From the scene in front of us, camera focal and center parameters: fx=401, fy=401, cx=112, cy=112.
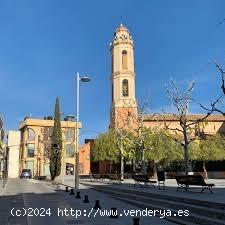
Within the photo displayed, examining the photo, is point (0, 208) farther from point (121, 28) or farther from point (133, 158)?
point (121, 28)

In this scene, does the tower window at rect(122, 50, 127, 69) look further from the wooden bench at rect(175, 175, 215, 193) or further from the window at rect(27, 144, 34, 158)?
the wooden bench at rect(175, 175, 215, 193)

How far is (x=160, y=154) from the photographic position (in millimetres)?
55938

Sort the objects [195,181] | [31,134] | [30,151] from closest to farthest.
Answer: [195,181]
[30,151]
[31,134]

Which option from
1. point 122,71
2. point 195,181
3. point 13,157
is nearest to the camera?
point 195,181

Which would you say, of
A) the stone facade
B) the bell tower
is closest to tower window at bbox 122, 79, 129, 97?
the bell tower

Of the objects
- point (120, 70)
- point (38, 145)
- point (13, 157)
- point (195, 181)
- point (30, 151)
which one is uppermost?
point (120, 70)

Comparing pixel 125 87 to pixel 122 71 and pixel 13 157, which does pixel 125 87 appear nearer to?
pixel 122 71

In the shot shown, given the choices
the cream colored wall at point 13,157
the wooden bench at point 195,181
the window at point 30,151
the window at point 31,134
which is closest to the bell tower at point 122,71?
the window at point 30,151

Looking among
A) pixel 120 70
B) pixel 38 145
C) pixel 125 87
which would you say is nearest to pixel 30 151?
pixel 38 145

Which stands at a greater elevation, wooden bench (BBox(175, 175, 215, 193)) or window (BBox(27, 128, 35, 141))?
window (BBox(27, 128, 35, 141))

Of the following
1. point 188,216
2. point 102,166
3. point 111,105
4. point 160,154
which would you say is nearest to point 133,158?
point 160,154

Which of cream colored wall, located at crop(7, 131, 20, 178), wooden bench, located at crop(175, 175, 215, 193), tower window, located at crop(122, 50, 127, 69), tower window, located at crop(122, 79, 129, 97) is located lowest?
wooden bench, located at crop(175, 175, 215, 193)

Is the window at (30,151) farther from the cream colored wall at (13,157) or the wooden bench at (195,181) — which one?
the wooden bench at (195,181)

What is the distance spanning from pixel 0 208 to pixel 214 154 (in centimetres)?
4523
